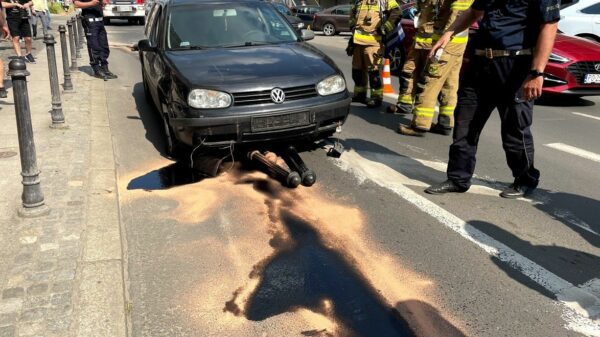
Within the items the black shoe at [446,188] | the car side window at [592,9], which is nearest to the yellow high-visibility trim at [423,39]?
the black shoe at [446,188]

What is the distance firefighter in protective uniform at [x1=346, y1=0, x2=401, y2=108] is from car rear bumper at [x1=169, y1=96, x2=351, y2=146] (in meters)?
3.24

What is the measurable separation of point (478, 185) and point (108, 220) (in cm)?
325

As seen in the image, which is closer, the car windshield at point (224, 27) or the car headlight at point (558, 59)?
the car windshield at point (224, 27)

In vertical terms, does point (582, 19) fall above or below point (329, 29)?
above

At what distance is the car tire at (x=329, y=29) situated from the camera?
2441 centimetres

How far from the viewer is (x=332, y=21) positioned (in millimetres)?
24281

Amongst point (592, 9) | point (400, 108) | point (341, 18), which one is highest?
point (592, 9)

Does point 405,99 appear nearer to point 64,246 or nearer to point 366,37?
point 366,37

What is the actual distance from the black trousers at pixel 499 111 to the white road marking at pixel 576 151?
1.86 meters

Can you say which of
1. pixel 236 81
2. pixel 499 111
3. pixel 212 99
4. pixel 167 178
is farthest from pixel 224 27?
pixel 499 111

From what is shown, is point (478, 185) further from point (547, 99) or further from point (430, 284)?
point (547, 99)

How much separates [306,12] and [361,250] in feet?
83.1

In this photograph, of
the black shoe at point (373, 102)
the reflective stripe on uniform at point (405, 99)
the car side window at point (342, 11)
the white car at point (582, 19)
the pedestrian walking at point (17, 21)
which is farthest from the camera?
the car side window at point (342, 11)

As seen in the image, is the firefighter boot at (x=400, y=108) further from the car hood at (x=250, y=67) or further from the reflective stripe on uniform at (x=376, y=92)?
the car hood at (x=250, y=67)
